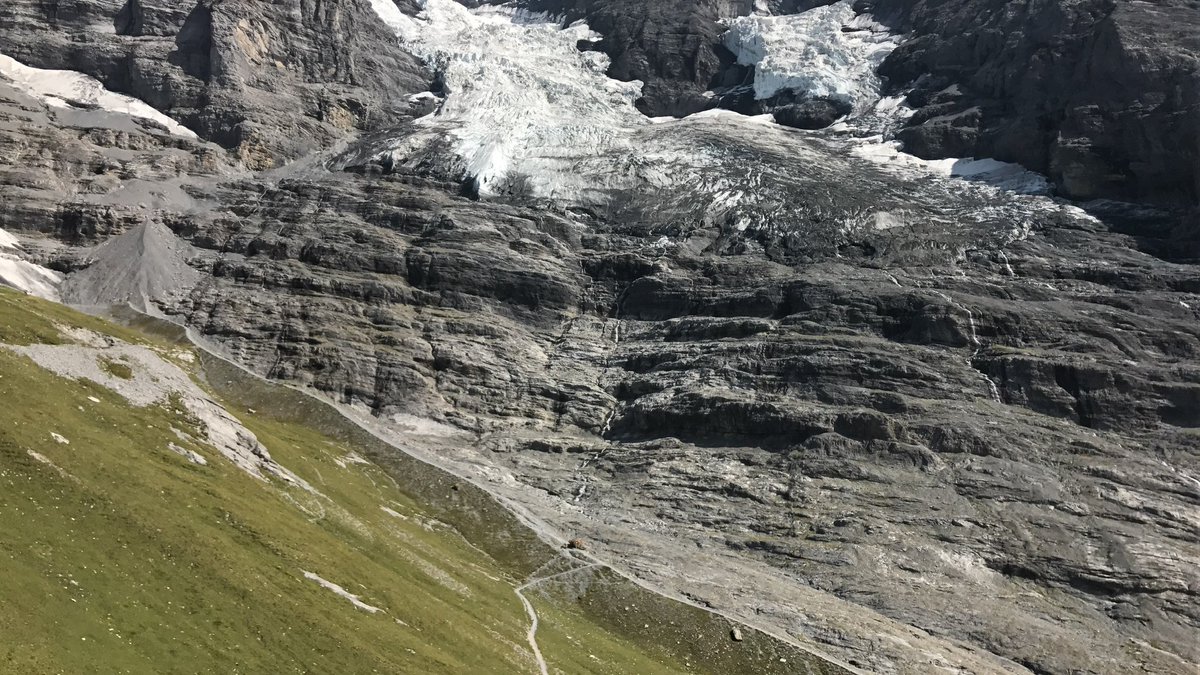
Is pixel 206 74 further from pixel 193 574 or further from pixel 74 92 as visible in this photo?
pixel 193 574

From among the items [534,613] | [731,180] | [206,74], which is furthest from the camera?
[206,74]

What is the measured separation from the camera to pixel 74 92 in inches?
7156

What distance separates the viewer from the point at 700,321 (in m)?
134

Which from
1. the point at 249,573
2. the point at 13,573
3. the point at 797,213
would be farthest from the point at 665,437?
the point at 13,573

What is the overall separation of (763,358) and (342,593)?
286 ft

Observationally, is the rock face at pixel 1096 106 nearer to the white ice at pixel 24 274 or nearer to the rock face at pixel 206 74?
the rock face at pixel 206 74

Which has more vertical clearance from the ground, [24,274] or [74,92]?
[74,92]

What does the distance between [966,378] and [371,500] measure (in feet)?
273

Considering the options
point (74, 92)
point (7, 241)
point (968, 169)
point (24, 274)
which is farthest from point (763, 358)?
point (74, 92)

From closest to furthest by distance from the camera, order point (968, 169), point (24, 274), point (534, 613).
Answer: point (534, 613) < point (24, 274) < point (968, 169)

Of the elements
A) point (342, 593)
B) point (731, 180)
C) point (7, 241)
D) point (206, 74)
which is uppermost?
point (206, 74)

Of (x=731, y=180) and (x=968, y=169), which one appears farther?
(x=968, y=169)

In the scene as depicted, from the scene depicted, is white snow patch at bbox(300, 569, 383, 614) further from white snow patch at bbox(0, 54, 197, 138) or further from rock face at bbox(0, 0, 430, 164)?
white snow patch at bbox(0, 54, 197, 138)

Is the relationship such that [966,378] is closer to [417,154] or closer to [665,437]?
[665,437]
